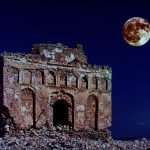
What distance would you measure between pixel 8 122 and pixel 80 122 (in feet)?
18.7

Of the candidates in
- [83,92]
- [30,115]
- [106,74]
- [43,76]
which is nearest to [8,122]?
[30,115]

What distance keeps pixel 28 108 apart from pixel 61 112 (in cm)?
342

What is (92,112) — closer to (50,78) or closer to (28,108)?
(50,78)

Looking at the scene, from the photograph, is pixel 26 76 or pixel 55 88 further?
pixel 55 88

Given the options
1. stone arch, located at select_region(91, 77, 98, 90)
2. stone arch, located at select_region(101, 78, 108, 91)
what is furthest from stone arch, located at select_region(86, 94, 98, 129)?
stone arch, located at select_region(101, 78, 108, 91)

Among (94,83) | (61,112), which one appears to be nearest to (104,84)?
(94,83)

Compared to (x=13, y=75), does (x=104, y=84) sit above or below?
below

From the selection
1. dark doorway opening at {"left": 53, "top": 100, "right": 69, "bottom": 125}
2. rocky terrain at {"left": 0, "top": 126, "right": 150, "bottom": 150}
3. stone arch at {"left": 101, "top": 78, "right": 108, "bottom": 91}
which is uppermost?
stone arch at {"left": 101, "top": 78, "right": 108, "bottom": 91}

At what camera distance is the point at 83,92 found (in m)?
32.6

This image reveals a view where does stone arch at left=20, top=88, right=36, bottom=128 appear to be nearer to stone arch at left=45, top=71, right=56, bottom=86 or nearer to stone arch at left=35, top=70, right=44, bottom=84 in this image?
stone arch at left=35, top=70, right=44, bottom=84

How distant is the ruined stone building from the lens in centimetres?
2962

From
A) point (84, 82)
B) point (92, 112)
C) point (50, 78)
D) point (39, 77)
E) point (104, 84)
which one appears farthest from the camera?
point (104, 84)

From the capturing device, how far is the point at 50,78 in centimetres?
3122

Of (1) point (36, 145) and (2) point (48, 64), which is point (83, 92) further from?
(1) point (36, 145)
